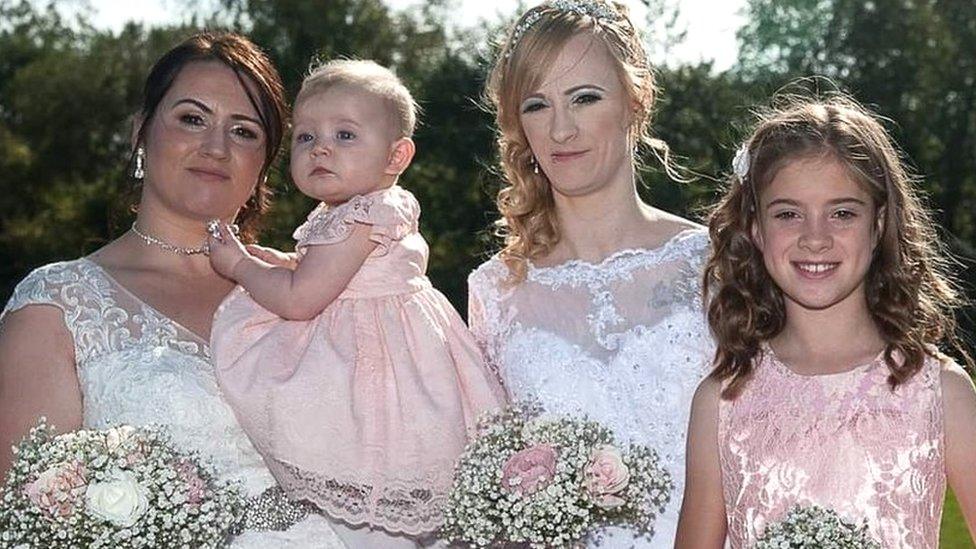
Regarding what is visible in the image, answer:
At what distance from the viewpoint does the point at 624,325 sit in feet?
18.4

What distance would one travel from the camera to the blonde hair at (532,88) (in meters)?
5.61

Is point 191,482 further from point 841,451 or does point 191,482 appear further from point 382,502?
point 841,451

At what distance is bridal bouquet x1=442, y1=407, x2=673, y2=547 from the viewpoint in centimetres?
449

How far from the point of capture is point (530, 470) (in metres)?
4.52

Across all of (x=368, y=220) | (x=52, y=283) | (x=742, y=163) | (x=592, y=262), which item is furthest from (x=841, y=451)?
(x=52, y=283)

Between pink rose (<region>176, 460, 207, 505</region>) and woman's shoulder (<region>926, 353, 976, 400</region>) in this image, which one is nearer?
pink rose (<region>176, 460, 207, 505</region>)

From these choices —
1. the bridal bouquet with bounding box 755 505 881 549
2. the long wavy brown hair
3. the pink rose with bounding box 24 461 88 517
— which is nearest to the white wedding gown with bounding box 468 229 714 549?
the long wavy brown hair

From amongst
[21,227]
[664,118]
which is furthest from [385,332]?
[21,227]

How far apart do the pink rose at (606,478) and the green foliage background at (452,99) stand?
30.0 feet

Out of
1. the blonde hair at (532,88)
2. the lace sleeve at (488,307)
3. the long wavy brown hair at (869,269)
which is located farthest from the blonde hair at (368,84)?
Result: the long wavy brown hair at (869,269)

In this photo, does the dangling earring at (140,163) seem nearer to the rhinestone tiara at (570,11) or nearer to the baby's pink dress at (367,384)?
the baby's pink dress at (367,384)

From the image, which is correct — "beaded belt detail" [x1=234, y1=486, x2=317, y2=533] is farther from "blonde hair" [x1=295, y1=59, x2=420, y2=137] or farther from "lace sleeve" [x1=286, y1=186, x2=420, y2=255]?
"blonde hair" [x1=295, y1=59, x2=420, y2=137]

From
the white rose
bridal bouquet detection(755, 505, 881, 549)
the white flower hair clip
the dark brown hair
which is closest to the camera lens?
bridal bouquet detection(755, 505, 881, 549)

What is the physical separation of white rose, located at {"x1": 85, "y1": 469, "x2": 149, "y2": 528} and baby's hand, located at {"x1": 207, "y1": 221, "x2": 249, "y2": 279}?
146 cm
